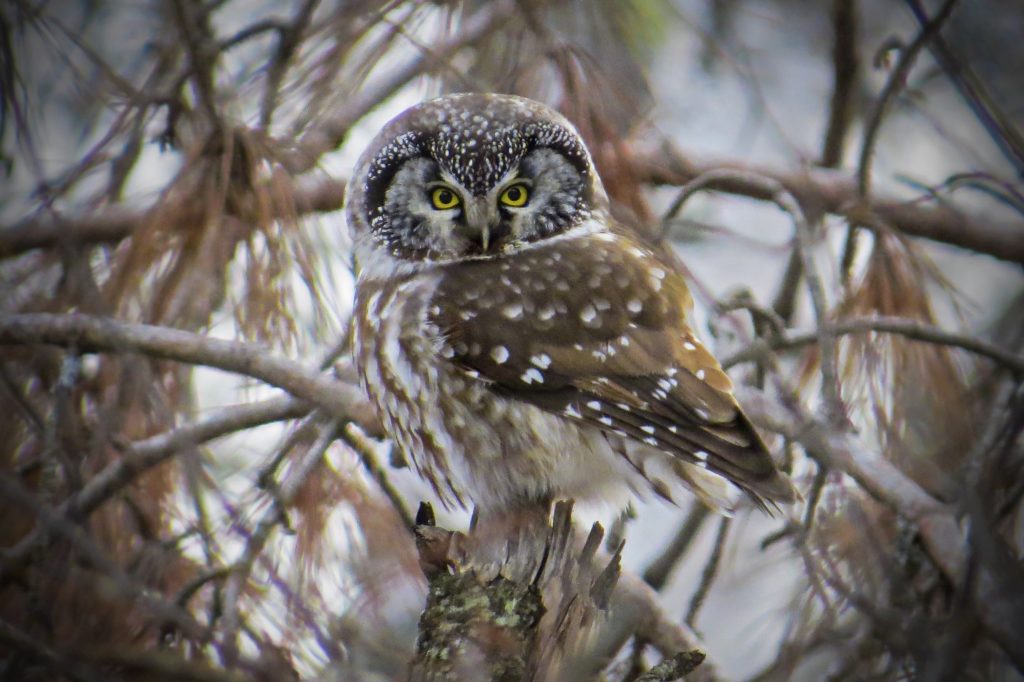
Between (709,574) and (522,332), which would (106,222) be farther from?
(709,574)

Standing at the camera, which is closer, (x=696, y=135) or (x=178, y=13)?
(x=178, y=13)

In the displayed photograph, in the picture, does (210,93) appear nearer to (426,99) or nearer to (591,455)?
(426,99)

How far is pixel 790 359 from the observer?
3891mm

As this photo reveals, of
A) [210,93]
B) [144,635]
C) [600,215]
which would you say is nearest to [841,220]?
[600,215]

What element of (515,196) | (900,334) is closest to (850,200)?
(900,334)

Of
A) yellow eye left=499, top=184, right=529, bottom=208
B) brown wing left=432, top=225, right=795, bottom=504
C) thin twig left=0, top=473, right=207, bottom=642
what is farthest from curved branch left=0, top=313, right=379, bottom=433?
thin twig left=0, top=473, right=207, bottom=642

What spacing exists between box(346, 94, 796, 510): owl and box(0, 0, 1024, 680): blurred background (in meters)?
0.18

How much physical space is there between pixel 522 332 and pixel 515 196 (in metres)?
0.47

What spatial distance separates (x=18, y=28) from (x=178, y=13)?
40cm

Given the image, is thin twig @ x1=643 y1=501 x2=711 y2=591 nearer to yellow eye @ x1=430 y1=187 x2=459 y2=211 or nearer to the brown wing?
the brown wing

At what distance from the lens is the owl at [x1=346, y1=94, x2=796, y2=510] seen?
8.80ft

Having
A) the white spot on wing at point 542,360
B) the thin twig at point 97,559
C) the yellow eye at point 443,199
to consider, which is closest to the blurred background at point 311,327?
the thin twig at point 97,559

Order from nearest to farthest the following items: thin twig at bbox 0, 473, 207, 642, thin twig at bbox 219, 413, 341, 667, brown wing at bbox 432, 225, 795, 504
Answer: thin twig at bbox 0, 473, 207, 642 < thin twig at bbox 219, 413, 341, 667 < brown wing at bbox 432, 225, 795, 504

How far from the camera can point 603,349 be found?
278cm
